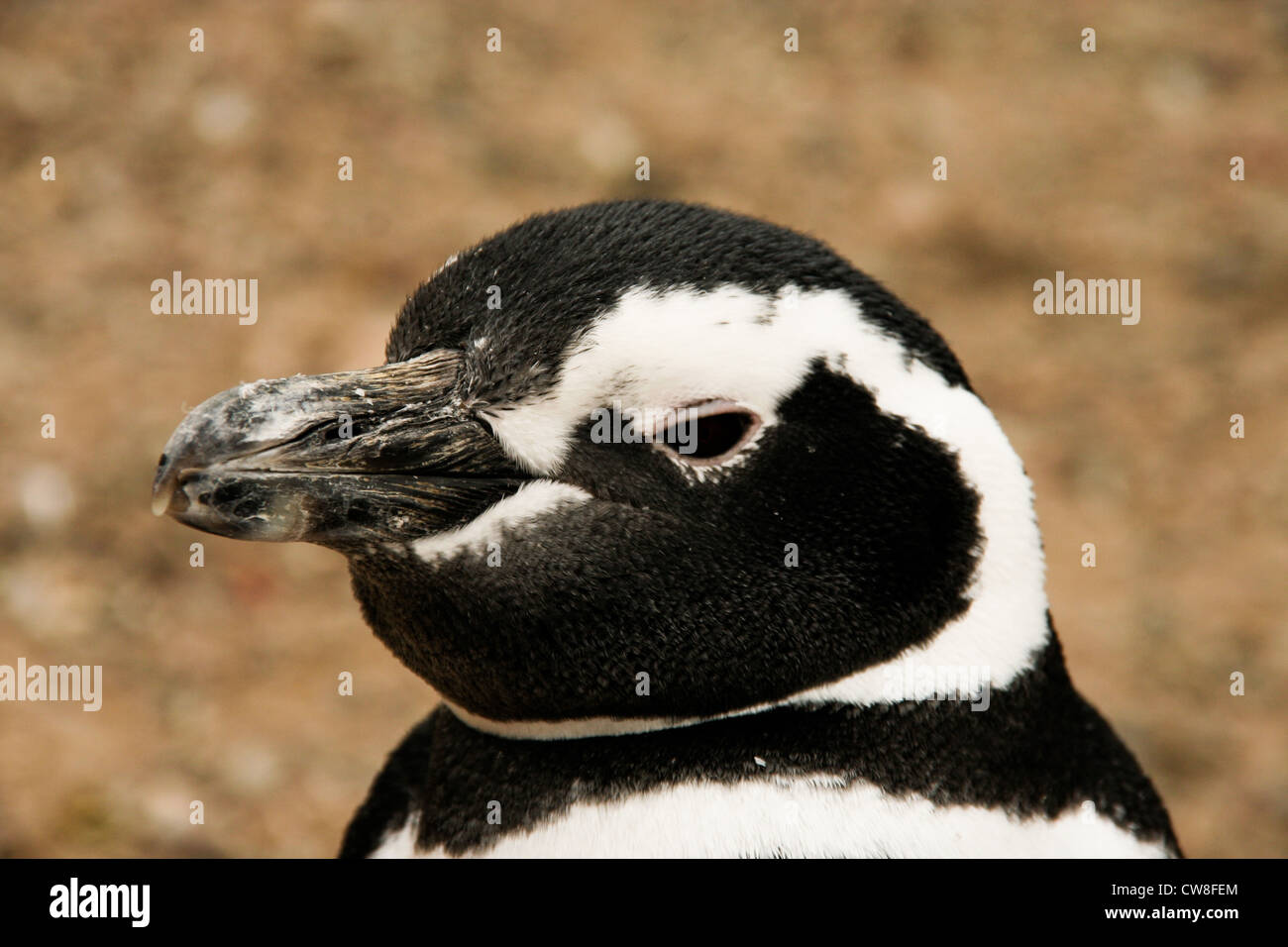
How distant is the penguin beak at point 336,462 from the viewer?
4.85ft

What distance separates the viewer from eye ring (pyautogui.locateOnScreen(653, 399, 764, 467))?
153 centimetres

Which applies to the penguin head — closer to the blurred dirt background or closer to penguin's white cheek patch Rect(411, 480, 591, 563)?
penguin's white cheek patch Rect(411, 480, 591, 563)

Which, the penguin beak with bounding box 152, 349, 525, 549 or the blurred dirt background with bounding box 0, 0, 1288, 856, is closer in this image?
the penguin beak with bounding box 152, 349, 525, 549

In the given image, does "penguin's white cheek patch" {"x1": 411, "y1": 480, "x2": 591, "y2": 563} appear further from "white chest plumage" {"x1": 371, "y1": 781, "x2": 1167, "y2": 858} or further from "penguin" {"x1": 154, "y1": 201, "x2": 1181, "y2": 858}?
"white chest plumage" {"x1": 371, "y1": 781, "x2": 1167, "y2": 858}

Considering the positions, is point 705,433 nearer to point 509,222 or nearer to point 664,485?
point 664,485

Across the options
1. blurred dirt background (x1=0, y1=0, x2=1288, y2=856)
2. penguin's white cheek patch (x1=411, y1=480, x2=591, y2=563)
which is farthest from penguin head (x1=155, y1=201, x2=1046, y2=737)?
blurred dirt background (x1=0, y1=0, x2=1288, y2=856)

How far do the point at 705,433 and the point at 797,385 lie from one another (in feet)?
0.36

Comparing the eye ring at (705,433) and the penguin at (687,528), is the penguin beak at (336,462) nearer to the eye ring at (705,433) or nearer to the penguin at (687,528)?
the penguin at (687,528)

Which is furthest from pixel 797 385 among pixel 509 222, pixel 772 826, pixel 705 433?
pixel 509 222

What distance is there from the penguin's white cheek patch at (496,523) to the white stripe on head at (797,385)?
0.11 ft

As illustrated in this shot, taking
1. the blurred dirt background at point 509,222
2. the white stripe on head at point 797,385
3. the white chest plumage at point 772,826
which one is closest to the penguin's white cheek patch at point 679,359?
the white stripe on head at point 797,385

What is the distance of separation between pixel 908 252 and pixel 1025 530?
3.42m

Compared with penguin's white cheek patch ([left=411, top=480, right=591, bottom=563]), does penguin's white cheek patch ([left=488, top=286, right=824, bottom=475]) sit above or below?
above
